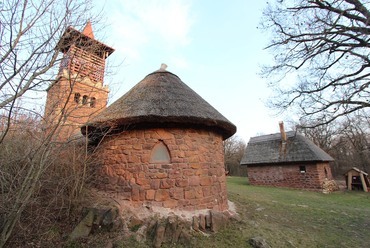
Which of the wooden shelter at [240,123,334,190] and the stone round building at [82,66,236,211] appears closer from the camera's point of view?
the stone round building at [82,66,236,211]

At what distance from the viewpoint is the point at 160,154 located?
5262 mm

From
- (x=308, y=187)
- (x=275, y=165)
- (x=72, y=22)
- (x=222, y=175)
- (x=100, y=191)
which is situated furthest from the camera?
(x=275, y=165)

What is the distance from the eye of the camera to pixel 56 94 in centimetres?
394

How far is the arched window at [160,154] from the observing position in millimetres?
5215

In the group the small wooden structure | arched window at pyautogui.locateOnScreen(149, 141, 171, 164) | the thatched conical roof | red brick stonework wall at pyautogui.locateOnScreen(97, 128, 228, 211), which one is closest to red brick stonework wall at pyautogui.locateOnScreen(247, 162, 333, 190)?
the small wooden structure

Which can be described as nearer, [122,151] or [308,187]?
[122,151]

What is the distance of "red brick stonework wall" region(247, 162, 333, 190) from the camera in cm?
1436

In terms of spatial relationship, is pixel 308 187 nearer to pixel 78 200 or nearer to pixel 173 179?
pixel 173 179

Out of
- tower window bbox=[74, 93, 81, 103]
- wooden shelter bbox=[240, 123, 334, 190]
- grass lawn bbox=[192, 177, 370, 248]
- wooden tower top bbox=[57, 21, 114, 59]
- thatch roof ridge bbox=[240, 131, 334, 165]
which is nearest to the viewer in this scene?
wooden tower top bbox=[57, 21, 114, 59]

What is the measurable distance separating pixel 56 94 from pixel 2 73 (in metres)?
0.95

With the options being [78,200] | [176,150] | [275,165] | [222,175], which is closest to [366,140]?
[275,165]

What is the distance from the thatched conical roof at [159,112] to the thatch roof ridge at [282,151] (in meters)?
10.1

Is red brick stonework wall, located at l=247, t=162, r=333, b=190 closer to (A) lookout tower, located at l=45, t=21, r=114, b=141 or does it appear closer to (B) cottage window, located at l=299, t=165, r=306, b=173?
(B) cottage window, located at l=299, t=165, r=306, b=173

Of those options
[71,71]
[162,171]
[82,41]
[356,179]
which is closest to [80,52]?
[82,41]
